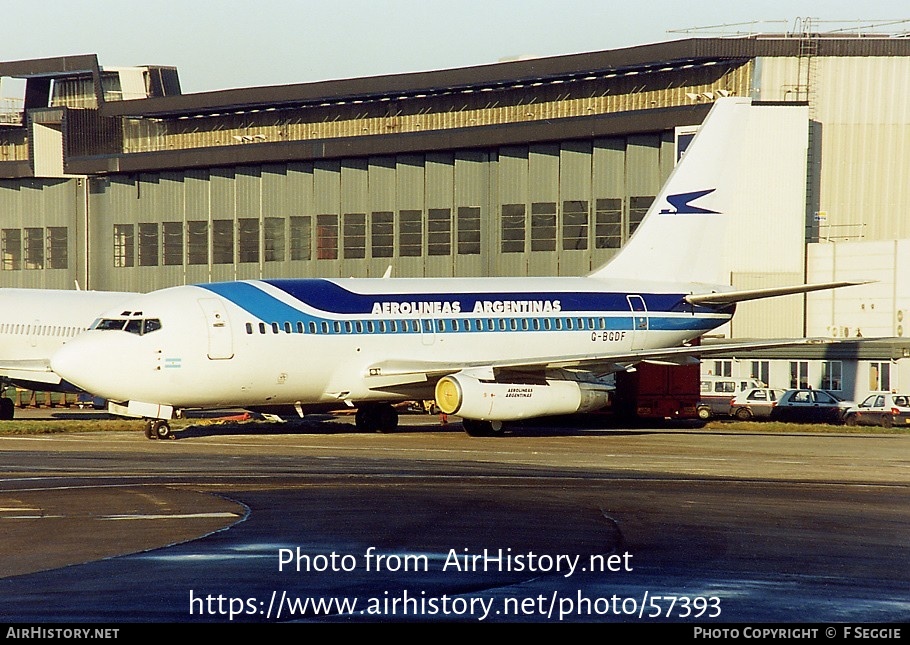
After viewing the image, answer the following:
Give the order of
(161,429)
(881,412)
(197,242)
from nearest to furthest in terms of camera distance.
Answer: (161,429) → (881,412) → (197,242)

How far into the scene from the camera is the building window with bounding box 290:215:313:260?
74.9m

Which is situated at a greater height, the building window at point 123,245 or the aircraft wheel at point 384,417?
the building window at point 123,245

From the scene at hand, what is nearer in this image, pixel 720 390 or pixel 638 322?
pixel 638 322

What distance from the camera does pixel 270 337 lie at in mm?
37344

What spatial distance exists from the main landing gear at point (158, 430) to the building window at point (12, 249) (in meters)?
49.4

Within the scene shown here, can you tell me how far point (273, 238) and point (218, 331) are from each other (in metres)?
40.0

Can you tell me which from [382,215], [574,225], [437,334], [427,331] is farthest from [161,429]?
[382,215]

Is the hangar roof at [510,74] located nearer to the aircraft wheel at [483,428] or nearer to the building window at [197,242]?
the building window at [197,242]

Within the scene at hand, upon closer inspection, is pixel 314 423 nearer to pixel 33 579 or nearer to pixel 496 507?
pixel 496 507

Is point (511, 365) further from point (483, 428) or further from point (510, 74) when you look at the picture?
point (510, 74)

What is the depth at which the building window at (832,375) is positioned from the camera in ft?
197

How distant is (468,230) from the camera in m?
70.4

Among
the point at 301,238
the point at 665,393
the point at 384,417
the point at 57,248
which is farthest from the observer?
the point at 57,248

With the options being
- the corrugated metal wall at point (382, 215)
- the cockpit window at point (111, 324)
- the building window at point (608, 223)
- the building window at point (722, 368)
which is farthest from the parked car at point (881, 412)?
the cockpit window at point (111, 324)
